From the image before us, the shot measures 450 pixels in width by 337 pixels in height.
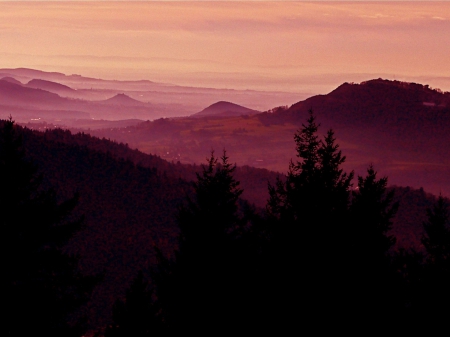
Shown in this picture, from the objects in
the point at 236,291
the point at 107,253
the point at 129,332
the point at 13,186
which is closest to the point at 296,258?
the point at 236,291

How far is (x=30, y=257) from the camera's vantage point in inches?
717

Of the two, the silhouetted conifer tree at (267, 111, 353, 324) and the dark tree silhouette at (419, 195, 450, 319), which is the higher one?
the silhouetted conifer tree at (267, 111, 353, 324)

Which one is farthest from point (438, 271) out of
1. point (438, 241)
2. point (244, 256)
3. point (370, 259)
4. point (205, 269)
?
point (205, 269)

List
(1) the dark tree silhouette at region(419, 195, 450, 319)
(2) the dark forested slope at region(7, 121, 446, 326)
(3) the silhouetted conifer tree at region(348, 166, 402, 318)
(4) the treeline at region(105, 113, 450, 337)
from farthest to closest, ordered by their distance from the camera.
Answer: (2) the dark forested slope at region(7, 121, 446, 326) → (1) the dark tree silhouette at region(419, 195, 450, 319) → (3) the silhouetted conifer tree at region(348, 166, 402, 318) → (4) the treeline at region(105, 113, 450, 337)

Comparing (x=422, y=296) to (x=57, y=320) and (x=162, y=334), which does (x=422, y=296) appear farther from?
(x=57, y=320)

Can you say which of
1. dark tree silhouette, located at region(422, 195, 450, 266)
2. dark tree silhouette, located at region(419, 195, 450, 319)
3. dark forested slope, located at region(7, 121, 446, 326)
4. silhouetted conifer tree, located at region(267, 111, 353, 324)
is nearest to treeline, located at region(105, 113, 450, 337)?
silhouetted conifer tree, located at region(267, 111, 353, 324)

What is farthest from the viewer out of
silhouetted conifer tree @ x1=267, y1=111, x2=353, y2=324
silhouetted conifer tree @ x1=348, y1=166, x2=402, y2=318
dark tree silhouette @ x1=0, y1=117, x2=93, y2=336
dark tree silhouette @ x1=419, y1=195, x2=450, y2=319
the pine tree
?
dark tree silhouette @ x1=419, y1=195, x2=450, y2=319

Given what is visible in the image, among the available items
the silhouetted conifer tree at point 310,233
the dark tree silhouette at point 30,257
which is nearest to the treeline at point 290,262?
the silhouetted conifer tree at point 310,233

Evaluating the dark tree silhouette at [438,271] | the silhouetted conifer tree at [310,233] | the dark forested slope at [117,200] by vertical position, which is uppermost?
the silhouetted conifer tree at [310,233]

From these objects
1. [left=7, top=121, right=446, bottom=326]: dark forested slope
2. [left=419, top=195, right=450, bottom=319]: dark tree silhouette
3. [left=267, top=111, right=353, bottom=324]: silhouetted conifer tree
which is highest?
[left=267, top=111, right=353, bottom=324]: silhouetted conifer tree

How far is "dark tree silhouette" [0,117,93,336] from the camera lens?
1795 centimetres

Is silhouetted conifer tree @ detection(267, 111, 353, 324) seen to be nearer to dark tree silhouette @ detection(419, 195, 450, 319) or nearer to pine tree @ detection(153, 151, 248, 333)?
pine tree @ detection(153, 151, 248, 333)

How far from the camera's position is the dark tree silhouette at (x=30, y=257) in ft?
58.9

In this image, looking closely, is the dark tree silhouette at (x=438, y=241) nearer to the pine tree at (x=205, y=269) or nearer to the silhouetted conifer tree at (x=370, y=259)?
the silhouetted conifer tree at (x=370, y=259)
